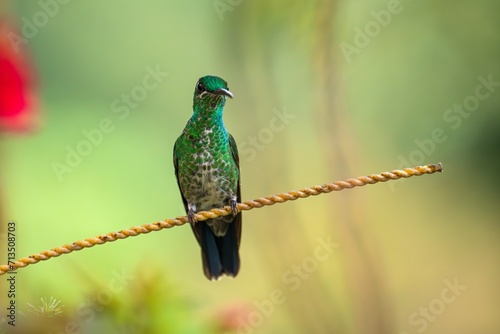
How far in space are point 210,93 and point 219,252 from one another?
603mm

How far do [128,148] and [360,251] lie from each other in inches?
58.7

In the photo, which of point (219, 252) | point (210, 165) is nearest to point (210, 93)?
point (210, 165)

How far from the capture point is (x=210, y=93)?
6.40 feet

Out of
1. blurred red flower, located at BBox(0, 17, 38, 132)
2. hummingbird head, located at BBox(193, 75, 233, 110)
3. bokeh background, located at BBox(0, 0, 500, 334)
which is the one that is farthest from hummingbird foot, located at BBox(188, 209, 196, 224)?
bokeh background, located at BBox(0, 0, 500, 334)

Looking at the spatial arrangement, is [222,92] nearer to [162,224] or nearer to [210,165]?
[210,165]

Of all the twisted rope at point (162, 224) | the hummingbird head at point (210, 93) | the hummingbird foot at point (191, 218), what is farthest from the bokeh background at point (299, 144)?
the twisted rope at point (162, 224)

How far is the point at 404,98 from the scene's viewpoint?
149 inches

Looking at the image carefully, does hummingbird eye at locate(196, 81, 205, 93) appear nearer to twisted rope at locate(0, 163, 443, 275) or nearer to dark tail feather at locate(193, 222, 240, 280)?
dark tail feather at locate(193, 222, 240, 280)

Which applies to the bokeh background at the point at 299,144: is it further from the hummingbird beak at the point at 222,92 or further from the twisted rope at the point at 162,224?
the twisted rope at the point at 162,224

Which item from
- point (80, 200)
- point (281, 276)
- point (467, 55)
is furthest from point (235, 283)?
point (467, 55)

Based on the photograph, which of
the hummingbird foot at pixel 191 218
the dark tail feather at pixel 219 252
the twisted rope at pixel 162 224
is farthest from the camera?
the dark tail feather at pixel 219 252

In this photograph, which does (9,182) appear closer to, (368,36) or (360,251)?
(360,251)

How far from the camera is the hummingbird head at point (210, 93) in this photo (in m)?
1.93

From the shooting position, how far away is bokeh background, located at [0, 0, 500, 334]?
3.30 m
